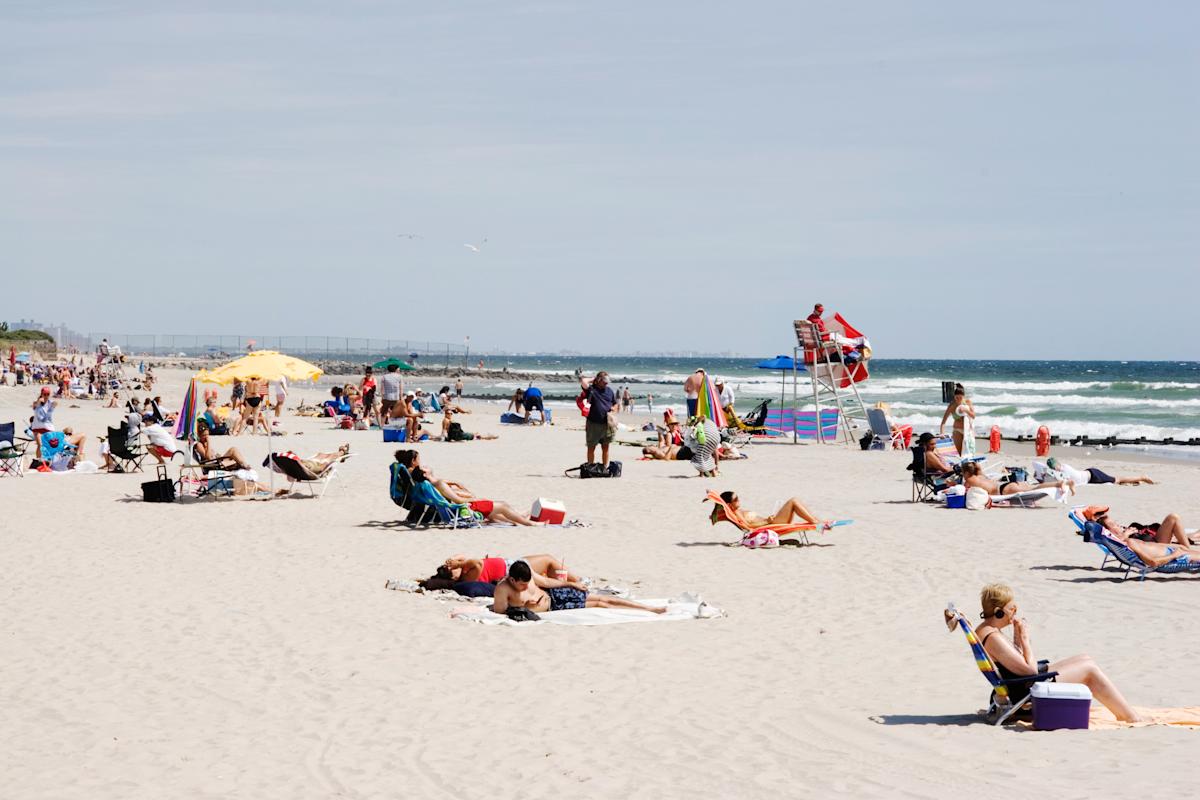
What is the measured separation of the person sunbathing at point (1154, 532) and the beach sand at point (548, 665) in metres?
0.35

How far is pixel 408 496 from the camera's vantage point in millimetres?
11852

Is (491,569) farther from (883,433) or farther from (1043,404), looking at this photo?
(1043,404)

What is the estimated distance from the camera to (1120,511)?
13.6 meters

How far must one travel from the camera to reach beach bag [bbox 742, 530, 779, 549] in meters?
10.8

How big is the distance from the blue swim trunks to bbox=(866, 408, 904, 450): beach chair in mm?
14679

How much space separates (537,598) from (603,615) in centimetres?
47

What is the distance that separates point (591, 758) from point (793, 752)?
0.83 meters

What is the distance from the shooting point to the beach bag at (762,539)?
10.8 m

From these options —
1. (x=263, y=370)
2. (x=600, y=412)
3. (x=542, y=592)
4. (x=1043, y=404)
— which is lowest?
(x=1043, y=404)

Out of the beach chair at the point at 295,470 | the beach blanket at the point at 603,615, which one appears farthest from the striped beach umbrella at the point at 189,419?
the beach blanket at the point at 603,615

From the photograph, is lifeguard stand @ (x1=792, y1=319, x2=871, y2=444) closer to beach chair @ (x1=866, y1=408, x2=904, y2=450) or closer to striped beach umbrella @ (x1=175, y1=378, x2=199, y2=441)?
beach chair @ (x1=866, y1=408, x2=904, y2=450)

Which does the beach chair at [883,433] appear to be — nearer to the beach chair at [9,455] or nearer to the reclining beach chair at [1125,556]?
the reclining beach chair at [1125,556]

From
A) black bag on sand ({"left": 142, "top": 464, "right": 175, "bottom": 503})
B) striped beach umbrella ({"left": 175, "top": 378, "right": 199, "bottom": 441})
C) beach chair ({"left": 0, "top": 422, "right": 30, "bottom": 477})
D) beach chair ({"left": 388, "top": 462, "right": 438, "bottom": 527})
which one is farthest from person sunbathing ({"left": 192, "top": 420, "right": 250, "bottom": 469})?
beach chair ({"left": 388, "top": 462, "right": 438, "bottom": 527})

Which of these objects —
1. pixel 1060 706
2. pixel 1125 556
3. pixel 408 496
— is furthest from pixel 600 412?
pixel 1060 706
